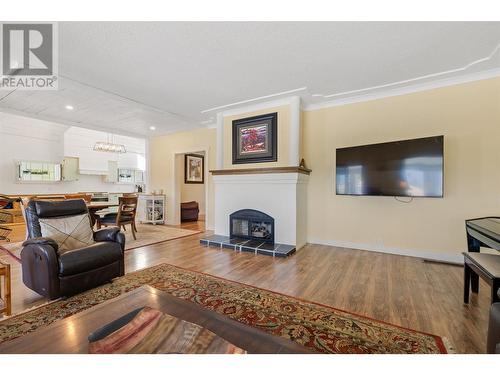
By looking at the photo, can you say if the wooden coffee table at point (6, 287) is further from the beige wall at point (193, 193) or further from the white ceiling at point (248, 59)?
the beige wall at point (193, 193)

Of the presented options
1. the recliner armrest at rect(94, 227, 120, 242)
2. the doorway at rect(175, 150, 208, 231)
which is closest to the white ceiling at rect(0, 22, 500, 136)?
the recliner armrest at rect(94, 227, 120, 242)

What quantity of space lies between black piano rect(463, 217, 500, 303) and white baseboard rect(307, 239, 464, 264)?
2.58ft

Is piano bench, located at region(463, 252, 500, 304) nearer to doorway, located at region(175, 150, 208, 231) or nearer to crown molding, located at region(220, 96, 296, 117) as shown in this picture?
crown molding, located at region(220, 96, 296, 117)

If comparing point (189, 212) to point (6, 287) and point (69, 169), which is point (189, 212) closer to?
point (69, 169)

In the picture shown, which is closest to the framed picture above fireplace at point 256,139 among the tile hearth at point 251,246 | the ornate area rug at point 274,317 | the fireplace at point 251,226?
the fireplace at point 251,226

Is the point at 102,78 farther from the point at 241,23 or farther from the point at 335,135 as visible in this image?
the point at 335,135

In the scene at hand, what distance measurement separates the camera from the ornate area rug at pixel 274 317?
1.50 m

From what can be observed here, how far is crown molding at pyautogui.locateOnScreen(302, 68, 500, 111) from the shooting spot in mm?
3018

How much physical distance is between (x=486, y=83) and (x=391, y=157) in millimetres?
1524

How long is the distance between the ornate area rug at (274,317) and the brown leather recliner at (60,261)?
0.12m

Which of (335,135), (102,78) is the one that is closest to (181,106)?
(102,78)

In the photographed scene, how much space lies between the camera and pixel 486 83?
301 centimetres

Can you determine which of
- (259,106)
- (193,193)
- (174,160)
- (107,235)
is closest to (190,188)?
(193,193)

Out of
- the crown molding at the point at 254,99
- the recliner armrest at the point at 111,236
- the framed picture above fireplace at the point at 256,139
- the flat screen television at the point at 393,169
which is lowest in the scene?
the recliner armrest at the point at 111,236
